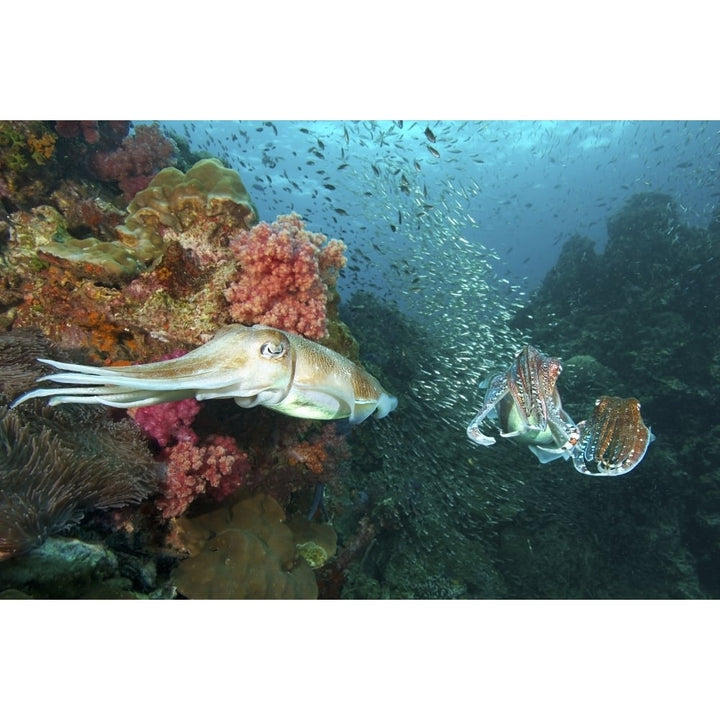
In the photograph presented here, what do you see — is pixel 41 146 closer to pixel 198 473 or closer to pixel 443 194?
pixel 198 473

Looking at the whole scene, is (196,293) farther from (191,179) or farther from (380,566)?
(380,566)

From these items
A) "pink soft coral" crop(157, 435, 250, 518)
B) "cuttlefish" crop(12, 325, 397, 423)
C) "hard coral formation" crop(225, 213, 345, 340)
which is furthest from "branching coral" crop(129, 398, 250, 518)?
"cuttlefish" crop(12, 325, 397, 423)

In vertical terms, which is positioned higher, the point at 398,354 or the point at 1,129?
the point at 1,129

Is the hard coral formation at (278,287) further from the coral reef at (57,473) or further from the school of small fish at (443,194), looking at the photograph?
the school of small fish at (443,194)

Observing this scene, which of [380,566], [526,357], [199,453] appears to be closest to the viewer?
[526,357]

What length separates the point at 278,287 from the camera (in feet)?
12.7

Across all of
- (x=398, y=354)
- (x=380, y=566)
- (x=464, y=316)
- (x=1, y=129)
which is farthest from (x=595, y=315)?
(x=1, y=129)

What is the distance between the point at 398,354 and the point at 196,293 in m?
7.22

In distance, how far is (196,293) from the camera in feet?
13.8

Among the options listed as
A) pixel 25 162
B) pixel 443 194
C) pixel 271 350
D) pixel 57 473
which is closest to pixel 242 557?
pixel 57 473

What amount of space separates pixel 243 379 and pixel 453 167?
3512cm

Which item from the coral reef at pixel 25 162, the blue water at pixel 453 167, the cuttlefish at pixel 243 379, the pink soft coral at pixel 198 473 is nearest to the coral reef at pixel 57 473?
the pink soft coral at pixel 198 473

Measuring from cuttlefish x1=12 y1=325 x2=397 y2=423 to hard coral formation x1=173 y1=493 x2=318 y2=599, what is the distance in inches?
74.6

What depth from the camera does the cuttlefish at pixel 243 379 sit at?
1768 millimetres
